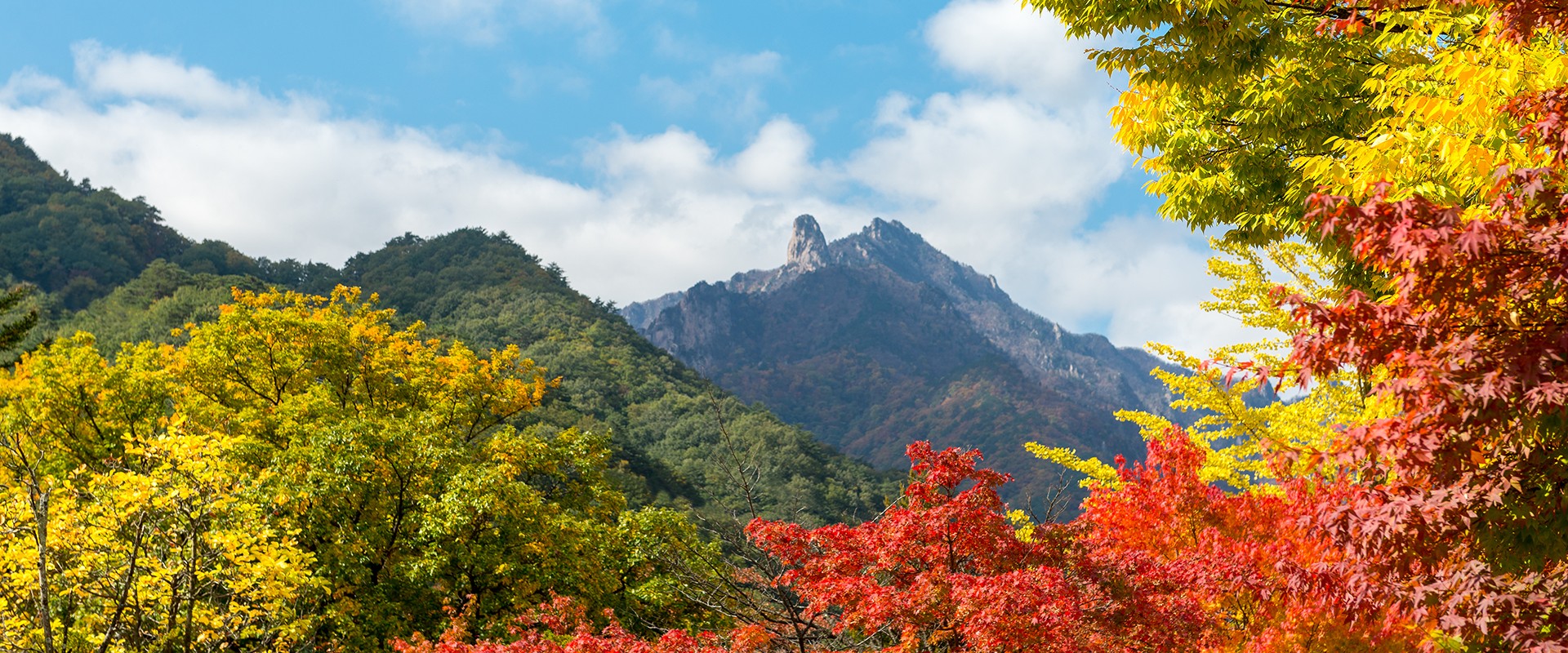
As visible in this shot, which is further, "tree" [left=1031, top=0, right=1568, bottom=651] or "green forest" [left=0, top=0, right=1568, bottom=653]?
"green forest" [left=0, top=0, right=1568, bottom=653]

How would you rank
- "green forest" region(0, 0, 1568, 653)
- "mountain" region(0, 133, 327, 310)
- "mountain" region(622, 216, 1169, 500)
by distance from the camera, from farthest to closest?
"mountain" region(622, 216, 1169, 500), "mountain" region(0, 133, 327, 310), "green forest" region(0, 0, 1568, 653)

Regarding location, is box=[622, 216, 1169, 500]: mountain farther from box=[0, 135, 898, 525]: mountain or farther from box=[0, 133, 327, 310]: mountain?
box=[0, 133, 327, 310]: mountain

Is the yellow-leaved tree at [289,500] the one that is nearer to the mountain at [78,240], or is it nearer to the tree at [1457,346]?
the tree at [1457,346]

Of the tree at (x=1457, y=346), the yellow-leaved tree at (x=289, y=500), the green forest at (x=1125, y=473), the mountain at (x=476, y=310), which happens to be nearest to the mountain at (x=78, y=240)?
the mountain at (x=476, y=310)

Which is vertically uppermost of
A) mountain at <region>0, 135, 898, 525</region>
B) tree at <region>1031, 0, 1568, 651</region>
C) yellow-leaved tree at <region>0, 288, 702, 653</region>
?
mountain at <region>0, 135, 898, 525</region>

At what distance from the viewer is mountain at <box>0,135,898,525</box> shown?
43.0 meters

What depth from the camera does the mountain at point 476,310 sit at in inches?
1694

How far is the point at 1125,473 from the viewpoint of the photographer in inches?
418

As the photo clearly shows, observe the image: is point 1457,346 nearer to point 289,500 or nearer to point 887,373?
point 289,500

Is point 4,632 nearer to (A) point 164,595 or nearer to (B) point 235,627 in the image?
(A) point 164,595

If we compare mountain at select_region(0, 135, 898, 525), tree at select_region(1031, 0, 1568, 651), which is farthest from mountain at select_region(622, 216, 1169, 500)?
tree at select_region(1031, 0, 1568, 651)

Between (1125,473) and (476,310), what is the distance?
224 ft

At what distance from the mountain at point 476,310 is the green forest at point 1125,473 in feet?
56.3

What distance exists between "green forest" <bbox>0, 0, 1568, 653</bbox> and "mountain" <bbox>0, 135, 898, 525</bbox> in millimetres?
17169
